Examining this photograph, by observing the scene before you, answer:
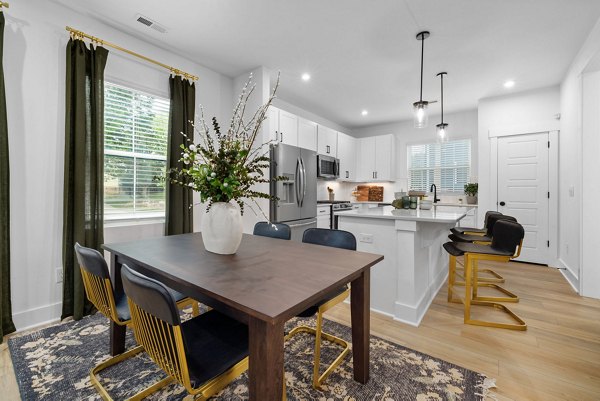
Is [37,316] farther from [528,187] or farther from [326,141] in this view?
[528,187]

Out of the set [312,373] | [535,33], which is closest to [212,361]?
[312,373]

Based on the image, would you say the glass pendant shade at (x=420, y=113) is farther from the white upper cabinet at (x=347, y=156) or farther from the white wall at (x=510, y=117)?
the white upper cabinet at (x=347, y=156)

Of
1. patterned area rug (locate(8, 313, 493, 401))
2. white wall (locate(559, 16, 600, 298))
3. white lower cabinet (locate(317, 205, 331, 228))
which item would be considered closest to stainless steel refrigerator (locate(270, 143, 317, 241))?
white lower cabinet (locate(317, 205, 331, 228))

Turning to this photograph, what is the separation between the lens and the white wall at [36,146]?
7.04 ft

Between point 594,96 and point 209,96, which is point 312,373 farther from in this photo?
point 594,96

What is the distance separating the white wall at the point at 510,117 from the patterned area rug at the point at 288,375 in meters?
3.73

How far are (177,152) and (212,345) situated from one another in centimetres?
245

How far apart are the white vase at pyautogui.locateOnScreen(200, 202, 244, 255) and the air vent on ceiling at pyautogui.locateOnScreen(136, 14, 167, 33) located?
2.15 m

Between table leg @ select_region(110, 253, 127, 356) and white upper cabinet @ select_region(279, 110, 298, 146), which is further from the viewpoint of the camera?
white upper cabinet @ select_region(279, 110, 298, 146)

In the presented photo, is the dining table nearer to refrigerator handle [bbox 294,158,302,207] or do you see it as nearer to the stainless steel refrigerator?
the stainless steel refrigerator

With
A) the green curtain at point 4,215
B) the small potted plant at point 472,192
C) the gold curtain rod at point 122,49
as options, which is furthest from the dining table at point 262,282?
the small potted plant at point 472,192

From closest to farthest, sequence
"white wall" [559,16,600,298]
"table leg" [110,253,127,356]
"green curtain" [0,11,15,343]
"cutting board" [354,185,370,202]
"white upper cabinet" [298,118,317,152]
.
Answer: "table leg" [110,253,127,356]
"green curtain" [0,11,15,343]
"white wall" [559,16,600,298]
"white upper cabinet" [298,118,317,152]
"cutting board" [354,185,370,202]

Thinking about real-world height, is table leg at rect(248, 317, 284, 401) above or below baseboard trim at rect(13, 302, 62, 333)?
above

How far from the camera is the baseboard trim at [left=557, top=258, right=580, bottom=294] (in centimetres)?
316
